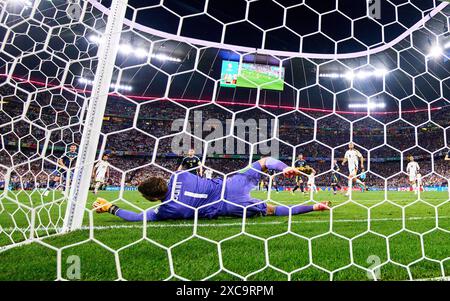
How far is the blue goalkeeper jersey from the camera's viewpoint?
1.90 metres

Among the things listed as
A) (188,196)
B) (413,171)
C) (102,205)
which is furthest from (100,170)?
(413,171)

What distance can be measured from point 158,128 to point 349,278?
1370cm

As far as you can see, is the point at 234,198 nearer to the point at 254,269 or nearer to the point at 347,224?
the point at 254,269

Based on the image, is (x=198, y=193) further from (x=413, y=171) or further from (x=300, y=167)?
(x=413, y=171)

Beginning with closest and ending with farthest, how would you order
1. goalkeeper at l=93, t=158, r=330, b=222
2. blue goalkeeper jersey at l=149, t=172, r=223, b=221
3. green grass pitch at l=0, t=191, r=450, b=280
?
green grass pitch at l=0, t=191, r=450, b=280 → goalkeeper at l=93, t=158, r=330, b=222 → blue goalkeeper jersey at l=149, t=172, r=223, b=221

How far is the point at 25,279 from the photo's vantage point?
3.05ft

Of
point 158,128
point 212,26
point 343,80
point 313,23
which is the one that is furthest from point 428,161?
point 158,128

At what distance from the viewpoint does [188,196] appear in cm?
191

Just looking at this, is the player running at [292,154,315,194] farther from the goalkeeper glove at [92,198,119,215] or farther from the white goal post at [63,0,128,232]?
the white goal post at [63,0,128,232]

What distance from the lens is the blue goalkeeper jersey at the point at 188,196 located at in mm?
1896

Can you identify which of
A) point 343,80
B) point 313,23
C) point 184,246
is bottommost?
point 343,80

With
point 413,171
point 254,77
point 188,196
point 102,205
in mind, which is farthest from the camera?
point 413,171

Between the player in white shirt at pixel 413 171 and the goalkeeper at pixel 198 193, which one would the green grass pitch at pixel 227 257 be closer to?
the goalkeeper at pixel 198 193

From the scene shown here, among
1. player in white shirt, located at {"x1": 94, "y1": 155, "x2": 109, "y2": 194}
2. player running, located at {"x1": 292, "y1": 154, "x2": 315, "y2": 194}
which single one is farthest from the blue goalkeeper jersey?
player running, located at {"x1": 292, "y1": 154, "x2": 315, "y2": 194}
